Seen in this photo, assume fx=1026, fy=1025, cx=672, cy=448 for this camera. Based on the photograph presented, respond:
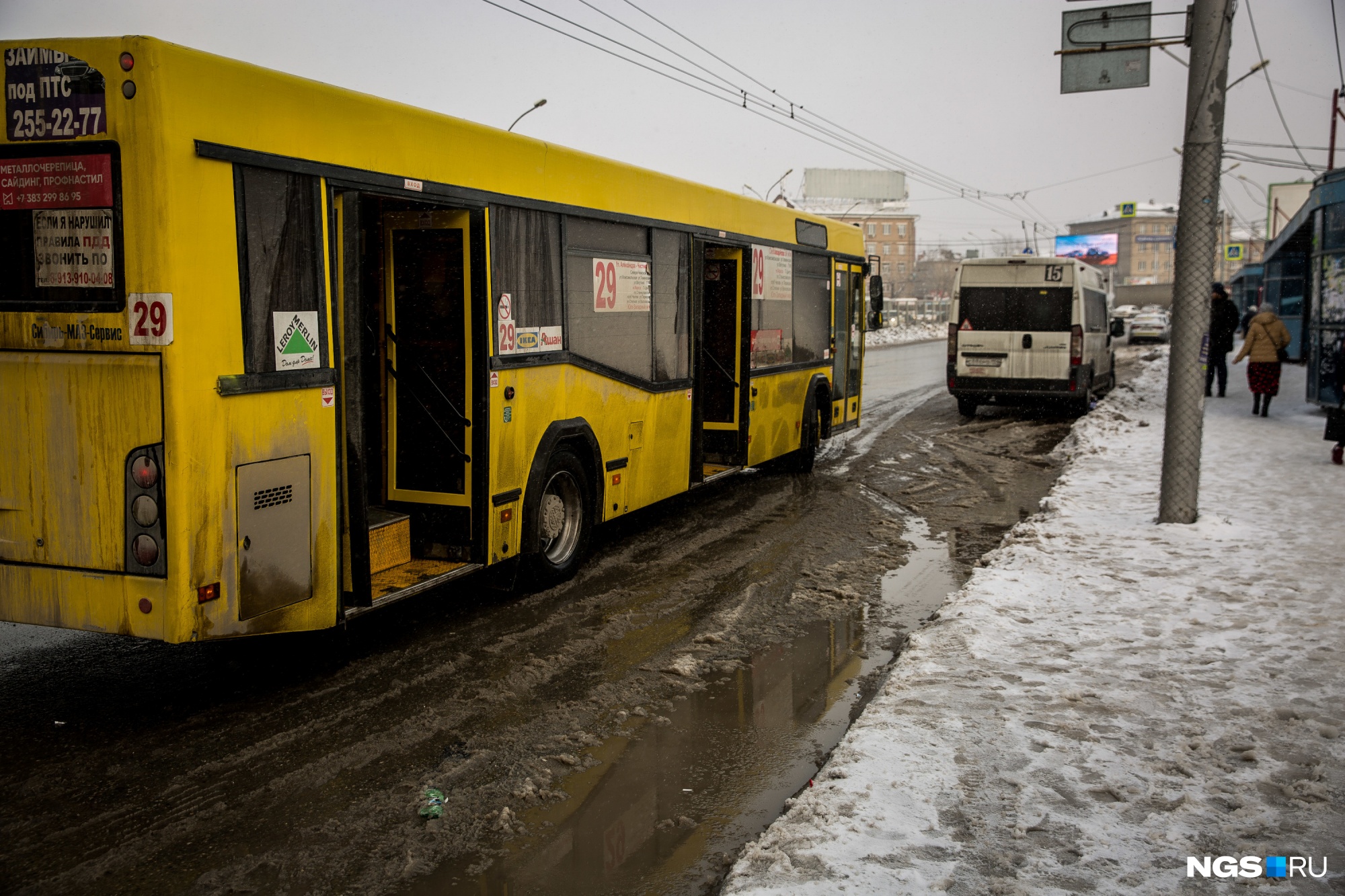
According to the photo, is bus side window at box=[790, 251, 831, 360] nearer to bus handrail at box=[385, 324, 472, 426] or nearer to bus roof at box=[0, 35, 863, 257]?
bus roof at box=[0, 35, 863, 257]

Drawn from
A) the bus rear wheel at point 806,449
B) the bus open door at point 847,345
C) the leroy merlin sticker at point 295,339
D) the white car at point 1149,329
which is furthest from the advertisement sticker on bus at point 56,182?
the white car at point 1149,329

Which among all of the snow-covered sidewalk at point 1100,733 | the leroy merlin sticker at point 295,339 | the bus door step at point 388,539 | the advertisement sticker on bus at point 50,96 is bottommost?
the snow-covered sidewalk at point 1100,733

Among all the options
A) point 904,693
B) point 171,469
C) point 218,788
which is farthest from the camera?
point 904,693

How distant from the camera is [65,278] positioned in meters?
4.72

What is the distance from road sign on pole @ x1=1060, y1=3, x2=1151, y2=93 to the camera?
873cm

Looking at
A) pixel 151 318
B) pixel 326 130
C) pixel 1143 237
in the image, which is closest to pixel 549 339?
pixel 326 130

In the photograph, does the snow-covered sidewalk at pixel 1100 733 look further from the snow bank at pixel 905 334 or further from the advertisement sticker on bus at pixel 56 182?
the snow bank at pixel 905 334

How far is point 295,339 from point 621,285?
11.7ft

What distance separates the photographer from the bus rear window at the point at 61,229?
15.1 feet

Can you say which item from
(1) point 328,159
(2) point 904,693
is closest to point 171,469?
(1) point 328,159

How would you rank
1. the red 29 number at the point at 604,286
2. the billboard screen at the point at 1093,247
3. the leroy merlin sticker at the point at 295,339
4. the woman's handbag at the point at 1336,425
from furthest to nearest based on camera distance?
the billboard screen at the point at 1093,247 → the woman's handbag at the point at 1336,425 → the red 29 number at the point at 604,286 → the leroy merlin sticker at the point at 295,339

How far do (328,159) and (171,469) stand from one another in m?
1.82

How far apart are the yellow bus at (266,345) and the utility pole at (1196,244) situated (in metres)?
4.88

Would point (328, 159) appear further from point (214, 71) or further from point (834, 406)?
point (834, 406)
